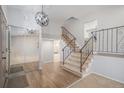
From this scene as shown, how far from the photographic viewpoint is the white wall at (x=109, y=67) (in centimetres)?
268

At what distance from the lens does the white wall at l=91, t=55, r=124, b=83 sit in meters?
2.68

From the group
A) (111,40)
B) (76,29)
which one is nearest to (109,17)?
(111,40)

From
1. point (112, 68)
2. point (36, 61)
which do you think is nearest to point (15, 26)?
point (36, 61)

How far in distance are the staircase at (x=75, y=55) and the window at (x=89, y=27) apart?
51 centimetres

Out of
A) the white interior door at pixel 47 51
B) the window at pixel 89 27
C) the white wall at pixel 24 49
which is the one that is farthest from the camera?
the white interior door at pixel 47 51

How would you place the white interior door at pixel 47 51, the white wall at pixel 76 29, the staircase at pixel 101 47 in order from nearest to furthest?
the staircase at pixel 101 47
the white wall at pixel 76 29
the white interior door at pixel 47 51

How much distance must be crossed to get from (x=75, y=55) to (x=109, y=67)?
1893 mm

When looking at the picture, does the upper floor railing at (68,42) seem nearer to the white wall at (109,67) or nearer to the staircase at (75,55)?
the staircase at (75,55)

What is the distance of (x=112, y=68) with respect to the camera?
9.41 feet

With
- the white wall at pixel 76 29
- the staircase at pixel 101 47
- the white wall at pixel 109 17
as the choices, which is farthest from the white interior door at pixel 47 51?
the white wall at pixel 109 17

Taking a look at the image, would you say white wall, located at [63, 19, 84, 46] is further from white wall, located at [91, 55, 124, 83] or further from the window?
white wall, located at [91, 55, 124, 83]

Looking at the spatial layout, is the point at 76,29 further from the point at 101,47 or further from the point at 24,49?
the point at 24,49

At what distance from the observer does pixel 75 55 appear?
4547 millimetres

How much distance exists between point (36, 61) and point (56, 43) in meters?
3.20
